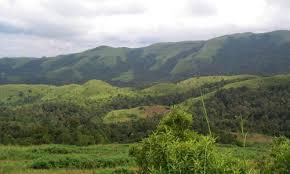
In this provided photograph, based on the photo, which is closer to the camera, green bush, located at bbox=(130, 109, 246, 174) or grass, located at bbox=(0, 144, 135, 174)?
green bush, located at bbox=(130, 109, 246, 174)

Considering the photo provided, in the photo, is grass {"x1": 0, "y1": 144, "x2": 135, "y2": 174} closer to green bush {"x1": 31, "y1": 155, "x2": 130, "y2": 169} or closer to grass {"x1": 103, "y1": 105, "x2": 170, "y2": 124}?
green bush {"x1": 31, "y1": 155, "x2": 130, "y2": 169}

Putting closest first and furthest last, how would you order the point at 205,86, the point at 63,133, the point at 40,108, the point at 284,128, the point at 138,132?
the point at 63,133
the point at 138,132
the point at 284,128
the point at 40,108
the point at 205,86

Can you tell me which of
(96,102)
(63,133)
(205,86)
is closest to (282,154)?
(63,133)

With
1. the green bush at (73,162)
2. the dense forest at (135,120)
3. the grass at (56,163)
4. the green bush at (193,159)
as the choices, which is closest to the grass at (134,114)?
the dense forest at (135,120)

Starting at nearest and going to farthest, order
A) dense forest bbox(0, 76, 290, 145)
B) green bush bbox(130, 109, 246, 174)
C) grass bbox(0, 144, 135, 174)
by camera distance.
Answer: green bush bbox(130, 109, 246, 174) → grass bbox(0, 144, 135, 174) → dense forest bbox(0, 76, 290, 145)

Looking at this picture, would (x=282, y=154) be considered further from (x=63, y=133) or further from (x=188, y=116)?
(x=63, y=133)

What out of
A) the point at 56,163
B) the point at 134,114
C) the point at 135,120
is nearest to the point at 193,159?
the point at 56,163

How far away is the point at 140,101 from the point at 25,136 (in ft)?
325

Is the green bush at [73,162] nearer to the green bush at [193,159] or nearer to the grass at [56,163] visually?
the grass at [56,163]

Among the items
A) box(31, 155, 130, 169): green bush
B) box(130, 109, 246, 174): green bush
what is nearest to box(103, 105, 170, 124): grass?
box(31, 155, 130, 169): green bush

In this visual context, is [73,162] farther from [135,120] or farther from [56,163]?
[135,120]

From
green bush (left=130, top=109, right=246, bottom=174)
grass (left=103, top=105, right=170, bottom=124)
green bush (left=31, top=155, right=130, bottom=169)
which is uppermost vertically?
green bush (left=130, top=109, right=246, bottom=174)

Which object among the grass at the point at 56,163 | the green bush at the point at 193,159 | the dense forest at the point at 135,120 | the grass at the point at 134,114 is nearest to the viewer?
the green bush at the point at 193,159

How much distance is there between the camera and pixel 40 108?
143m
